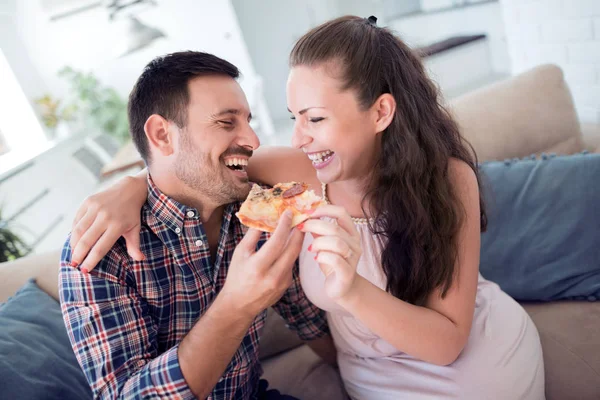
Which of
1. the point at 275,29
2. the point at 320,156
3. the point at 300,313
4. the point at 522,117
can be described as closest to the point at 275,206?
the point at 320,156

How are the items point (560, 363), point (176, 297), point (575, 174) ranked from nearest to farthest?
point (176, 297) < point (560, 363) < point (575, 174)

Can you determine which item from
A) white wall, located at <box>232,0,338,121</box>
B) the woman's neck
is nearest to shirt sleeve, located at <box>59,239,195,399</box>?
the woman's neck

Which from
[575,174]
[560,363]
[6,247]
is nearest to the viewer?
[560,363]

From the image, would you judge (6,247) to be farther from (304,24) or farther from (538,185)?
(304,24)

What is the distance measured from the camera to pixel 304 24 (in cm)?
805

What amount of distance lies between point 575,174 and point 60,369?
1.94 metres

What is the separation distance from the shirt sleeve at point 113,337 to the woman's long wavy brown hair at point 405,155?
729 millimetres

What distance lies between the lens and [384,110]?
1.39m

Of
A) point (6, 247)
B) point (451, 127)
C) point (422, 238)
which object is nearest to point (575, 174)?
point (451, 127)

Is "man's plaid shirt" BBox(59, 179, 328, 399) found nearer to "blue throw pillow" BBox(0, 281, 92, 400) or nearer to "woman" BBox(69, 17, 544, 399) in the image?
"woman" BBox(69, 17, 544, 399)

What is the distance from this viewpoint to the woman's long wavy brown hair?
134 cm

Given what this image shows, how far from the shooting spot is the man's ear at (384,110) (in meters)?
1.37

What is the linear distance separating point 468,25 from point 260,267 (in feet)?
18.8

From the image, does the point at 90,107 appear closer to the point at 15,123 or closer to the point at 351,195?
the point at 15,123
